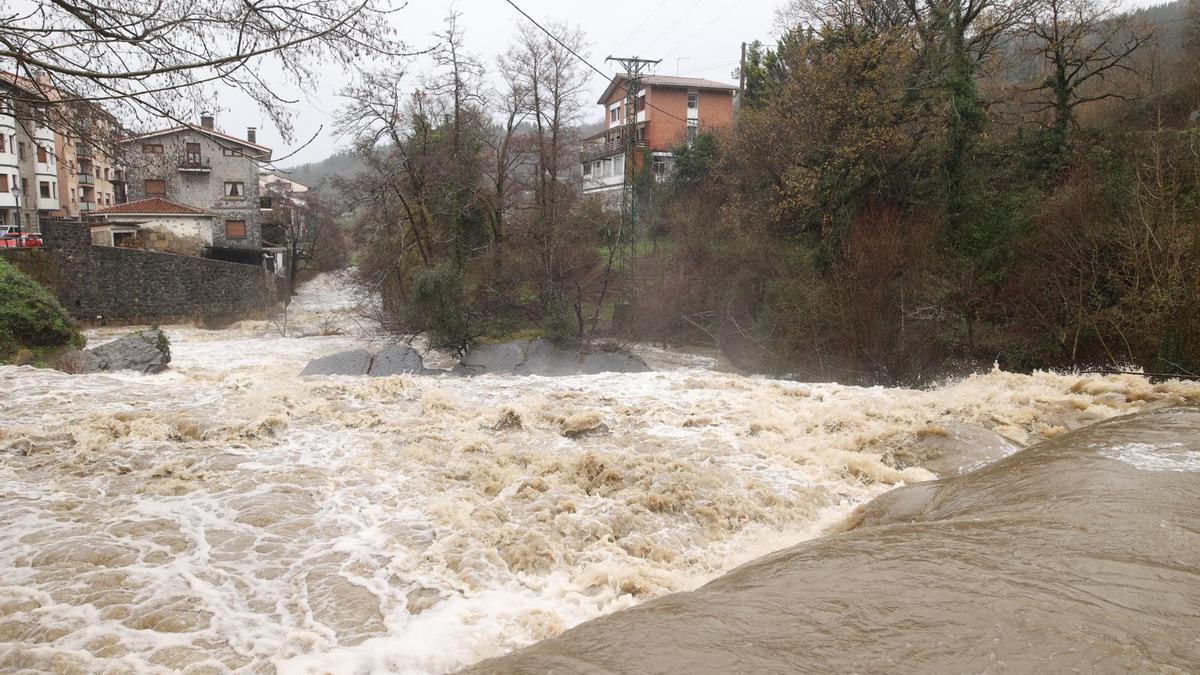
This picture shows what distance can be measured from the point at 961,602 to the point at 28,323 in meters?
20.5

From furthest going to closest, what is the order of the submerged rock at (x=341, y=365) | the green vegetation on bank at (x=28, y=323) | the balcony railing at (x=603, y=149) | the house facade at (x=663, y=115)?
the balcony railing at (x=603, y=149) < the house facade at (x=663, y=115) < the submerged rock at (x=341, y=365) < the green vegetation on bank at (x=28, y=323)

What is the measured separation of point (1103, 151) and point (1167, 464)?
13.8 meters

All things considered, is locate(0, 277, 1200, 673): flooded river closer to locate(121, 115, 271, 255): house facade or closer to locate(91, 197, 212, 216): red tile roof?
locate(91, 197, 212, 216): red tile roof

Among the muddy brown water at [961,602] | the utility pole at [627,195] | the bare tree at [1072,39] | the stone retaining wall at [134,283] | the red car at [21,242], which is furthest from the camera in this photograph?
the red car at [21,242]

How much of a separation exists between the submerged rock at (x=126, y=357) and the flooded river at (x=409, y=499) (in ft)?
5.72

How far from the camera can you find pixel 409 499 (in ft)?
25.2

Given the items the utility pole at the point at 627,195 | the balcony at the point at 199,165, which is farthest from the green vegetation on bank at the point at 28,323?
the balcony at the point at 199,165

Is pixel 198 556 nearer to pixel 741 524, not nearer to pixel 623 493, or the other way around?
pixel 623 493

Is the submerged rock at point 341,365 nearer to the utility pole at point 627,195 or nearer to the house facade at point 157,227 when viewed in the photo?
the utility pole at point 627,195

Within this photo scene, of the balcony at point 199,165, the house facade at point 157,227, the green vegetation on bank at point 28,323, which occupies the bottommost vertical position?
the green vegetation on bank at point 28,323

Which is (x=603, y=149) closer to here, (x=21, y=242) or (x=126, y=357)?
(x=21, y=242)

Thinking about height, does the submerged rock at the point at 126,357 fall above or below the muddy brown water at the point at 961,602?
above

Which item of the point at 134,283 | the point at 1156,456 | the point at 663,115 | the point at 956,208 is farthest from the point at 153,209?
the point at 1156,456

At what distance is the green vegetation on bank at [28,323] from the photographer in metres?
16.3
